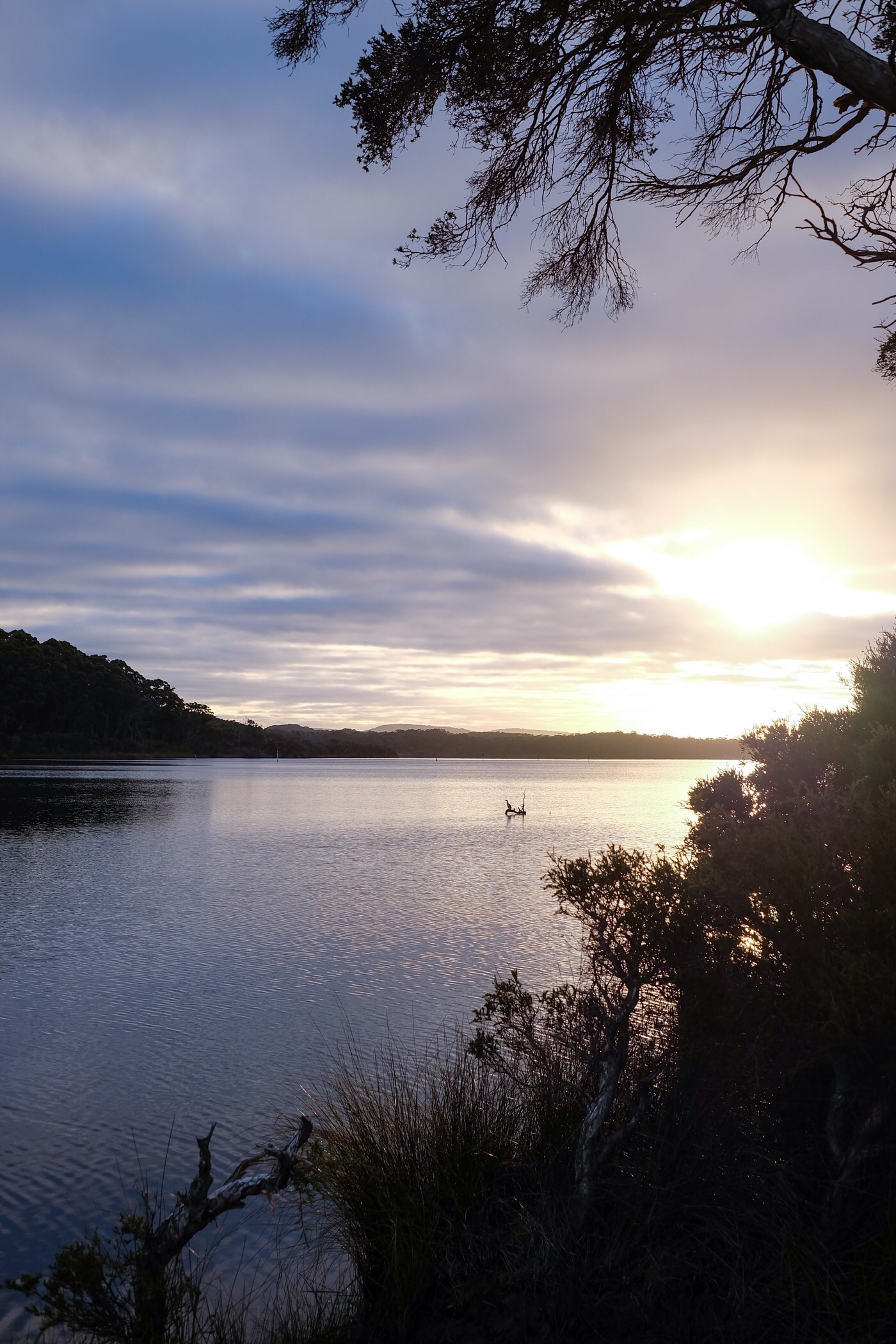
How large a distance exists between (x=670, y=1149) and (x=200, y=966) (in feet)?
42.9

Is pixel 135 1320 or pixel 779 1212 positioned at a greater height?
pixel 779 1212

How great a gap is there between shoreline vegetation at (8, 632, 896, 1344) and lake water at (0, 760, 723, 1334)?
1.93m

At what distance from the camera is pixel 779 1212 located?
16.2ft

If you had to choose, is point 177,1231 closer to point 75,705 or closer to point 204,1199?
point 204,1199

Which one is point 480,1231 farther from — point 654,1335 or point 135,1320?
point 135,1320

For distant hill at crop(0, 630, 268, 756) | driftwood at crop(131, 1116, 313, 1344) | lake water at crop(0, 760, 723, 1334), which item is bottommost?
lake water at crop(0, 760, 723, 1334)

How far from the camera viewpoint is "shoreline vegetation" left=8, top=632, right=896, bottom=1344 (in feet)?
15.0

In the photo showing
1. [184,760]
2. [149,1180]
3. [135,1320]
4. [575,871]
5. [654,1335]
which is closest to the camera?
[654,1335]

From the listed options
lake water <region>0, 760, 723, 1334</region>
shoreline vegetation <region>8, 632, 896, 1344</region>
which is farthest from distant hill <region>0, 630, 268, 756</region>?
shoreline vegetation <region>8, 632, 896, 1344</region>

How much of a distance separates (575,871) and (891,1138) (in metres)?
2.29

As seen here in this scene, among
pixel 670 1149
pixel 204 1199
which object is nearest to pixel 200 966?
pixel 204 1199

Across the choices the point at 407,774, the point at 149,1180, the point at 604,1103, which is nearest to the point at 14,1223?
the point at 149,1180

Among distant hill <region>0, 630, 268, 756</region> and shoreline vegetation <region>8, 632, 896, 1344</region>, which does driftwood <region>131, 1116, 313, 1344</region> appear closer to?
shoreline vegetation <region>8, 632, 896, 1344</region>

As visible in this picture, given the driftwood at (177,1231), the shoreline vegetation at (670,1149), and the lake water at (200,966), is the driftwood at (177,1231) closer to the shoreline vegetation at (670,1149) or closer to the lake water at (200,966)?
the shoreline vegetation at (670,1149)
